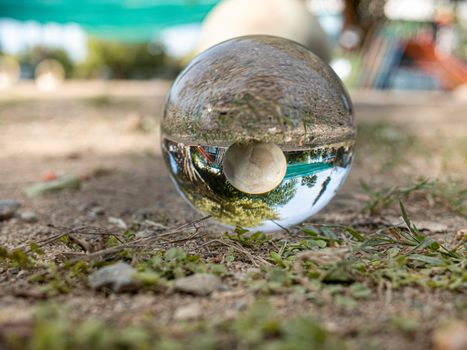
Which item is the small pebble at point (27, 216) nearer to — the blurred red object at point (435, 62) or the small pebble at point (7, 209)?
the small pebble at point (7, 209)

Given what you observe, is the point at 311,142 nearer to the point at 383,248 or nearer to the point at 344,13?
the point at 383,248

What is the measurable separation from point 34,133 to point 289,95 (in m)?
3.84

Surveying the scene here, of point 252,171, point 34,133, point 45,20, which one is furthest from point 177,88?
point 45,20

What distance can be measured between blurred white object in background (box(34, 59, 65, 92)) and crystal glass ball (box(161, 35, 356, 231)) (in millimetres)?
8819

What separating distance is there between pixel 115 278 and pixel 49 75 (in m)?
12.1

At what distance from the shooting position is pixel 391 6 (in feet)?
45.8

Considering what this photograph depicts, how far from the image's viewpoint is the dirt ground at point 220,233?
1.20m

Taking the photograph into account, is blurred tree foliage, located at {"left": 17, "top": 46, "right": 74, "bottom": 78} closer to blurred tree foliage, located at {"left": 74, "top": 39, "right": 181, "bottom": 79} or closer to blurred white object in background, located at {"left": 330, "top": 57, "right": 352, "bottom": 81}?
→ blurred tree foliage, located at {"left": 74, "top": 39, "right": 181, "bottom": 79}

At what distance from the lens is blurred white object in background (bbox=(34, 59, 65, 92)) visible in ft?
37.0

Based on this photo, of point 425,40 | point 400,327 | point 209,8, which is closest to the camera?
point 400,327

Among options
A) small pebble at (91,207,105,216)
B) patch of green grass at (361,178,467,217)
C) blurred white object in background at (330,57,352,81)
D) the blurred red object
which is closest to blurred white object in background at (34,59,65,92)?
blurred white object in background at (330,57,352,81)

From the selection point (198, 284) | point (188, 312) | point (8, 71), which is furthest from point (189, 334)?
point (8, 71)

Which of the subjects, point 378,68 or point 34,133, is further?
point 378,68

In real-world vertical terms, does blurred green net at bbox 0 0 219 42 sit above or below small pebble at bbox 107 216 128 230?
above
